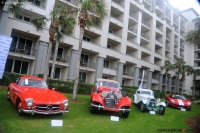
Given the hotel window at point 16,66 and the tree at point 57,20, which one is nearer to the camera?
the tree at point 57,20

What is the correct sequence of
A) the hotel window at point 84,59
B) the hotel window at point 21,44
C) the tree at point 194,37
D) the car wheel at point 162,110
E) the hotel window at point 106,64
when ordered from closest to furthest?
1. the car wheel at point 162,110
2. the tree at point 194,37
3. the hotel window at point 21,44
4. the hotel window at point 84,59
5. the hotel window at point 106,64

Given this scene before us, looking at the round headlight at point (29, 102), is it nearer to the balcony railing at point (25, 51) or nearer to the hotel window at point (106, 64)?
the balcony railing at point (25, 51)

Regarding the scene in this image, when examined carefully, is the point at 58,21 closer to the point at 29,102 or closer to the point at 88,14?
the point at 88,14

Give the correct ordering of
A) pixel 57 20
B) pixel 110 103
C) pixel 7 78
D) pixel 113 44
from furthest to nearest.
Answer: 1. pixel 113 44
2. pixel 57 20
3. pixel 7 78
4. pixel 110 103

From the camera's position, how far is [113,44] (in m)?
39.5

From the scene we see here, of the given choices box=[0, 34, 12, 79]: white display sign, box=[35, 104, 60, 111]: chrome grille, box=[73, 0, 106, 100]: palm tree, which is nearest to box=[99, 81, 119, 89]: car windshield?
box=[73, 0, 106, 100]: palm tree

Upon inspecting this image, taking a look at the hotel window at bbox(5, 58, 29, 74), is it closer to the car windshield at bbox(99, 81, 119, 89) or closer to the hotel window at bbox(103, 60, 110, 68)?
the hotel window at bbox(103, 60, 110, 68)

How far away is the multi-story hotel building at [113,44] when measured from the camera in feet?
85.6

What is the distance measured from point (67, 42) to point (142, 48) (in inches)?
831

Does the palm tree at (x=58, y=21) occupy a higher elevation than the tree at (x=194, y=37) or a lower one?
higher

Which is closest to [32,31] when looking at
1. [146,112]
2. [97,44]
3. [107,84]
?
[97,44]

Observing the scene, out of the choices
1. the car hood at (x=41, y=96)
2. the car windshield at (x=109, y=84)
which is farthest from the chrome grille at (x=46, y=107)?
the car windshield at (x=109, y=84)

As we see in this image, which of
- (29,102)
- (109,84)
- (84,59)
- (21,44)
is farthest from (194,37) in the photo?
(21,44)

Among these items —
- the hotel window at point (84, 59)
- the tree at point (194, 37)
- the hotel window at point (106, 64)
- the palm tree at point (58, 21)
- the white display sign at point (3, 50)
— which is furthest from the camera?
the hotel window at point (106, 64)
